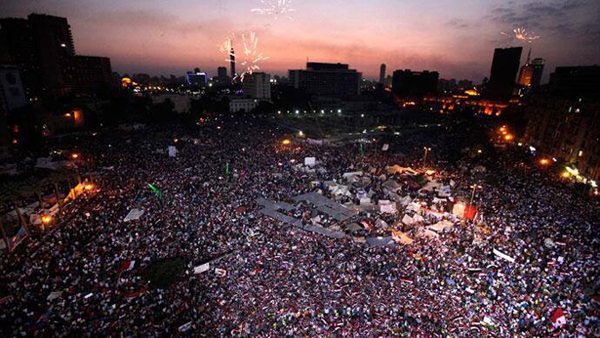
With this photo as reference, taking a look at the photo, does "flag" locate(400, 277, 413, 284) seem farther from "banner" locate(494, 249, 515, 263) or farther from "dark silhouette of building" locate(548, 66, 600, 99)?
"dark silhouette of building" locate(548, 66, 600, 99)

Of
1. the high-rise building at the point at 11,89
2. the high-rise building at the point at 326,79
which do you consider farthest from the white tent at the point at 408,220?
the high-rise building at the point at 326,79

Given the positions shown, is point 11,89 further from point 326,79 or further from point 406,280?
point 326,79

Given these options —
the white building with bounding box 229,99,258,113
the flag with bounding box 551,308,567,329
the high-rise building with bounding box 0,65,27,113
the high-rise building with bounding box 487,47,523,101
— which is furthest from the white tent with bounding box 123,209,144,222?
the high-rise building with bounding box 487,47,523,101

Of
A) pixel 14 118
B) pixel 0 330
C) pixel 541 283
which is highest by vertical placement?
pixel 14 118

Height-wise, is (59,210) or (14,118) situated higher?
(14,118)

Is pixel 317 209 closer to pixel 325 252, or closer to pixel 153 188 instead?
A: pixel 325 252

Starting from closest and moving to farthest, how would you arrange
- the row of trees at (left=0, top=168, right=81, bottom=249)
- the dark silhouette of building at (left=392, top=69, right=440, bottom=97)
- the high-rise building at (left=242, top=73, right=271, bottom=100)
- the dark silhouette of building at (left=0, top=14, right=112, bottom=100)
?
1. the row of trees at (left=0, top=168, right=81, bottom=249)
2. the dark silhouette of building at (left=0, top=14, right=112, bottom=100)
3. the high-rise building at (left=242, top=73, right=271, bottom=100)
4. the dark silhouette of building at (left=392, top=69, right=440, bottom=97)

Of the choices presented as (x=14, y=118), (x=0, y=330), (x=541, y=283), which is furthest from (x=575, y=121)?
(x=14, y=118)

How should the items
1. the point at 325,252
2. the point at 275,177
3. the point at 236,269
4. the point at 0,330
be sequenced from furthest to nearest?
the point at 275,177 < the point at 325,252 < the point at 236,269 < the point at 0,330
